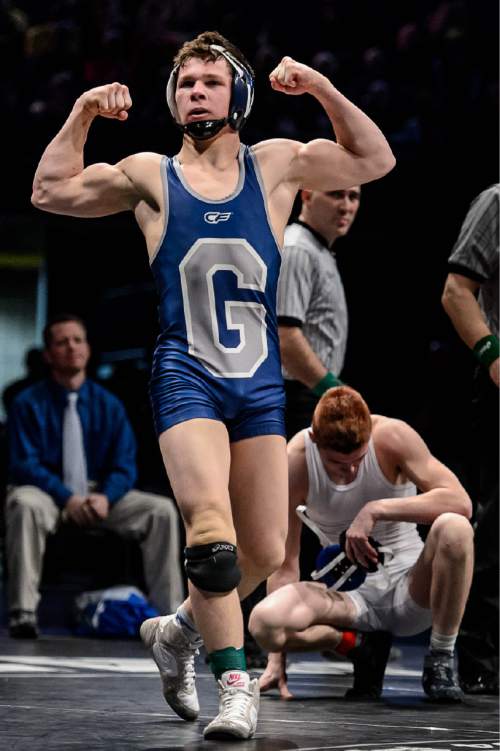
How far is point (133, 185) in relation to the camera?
319 cm

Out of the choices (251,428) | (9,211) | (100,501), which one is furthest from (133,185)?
(9,211)

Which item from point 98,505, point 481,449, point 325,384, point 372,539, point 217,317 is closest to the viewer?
point 217,317

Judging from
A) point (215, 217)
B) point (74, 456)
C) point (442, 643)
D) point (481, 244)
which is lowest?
point (442, 643)

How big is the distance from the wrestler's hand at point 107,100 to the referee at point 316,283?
1406mm

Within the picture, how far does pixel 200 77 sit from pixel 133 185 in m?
0.33

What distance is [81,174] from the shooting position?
10.5ft

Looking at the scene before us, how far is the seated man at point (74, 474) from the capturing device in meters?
5.73

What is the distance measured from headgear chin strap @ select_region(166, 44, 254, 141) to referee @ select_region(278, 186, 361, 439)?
4.18 ft

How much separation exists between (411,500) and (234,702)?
1.15m

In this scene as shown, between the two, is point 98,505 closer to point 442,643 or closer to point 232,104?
point 442,643

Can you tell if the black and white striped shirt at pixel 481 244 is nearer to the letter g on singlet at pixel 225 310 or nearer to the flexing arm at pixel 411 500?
the flexing arm at pixel 411 500

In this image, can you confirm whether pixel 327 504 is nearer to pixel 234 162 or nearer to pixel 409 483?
pixel 409 483

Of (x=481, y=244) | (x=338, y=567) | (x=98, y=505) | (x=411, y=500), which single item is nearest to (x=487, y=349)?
(x=481, y=244)

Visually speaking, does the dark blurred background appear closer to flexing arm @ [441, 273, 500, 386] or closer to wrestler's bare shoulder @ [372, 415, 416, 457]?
flexing arm @ [441, 273, 500, 386]
